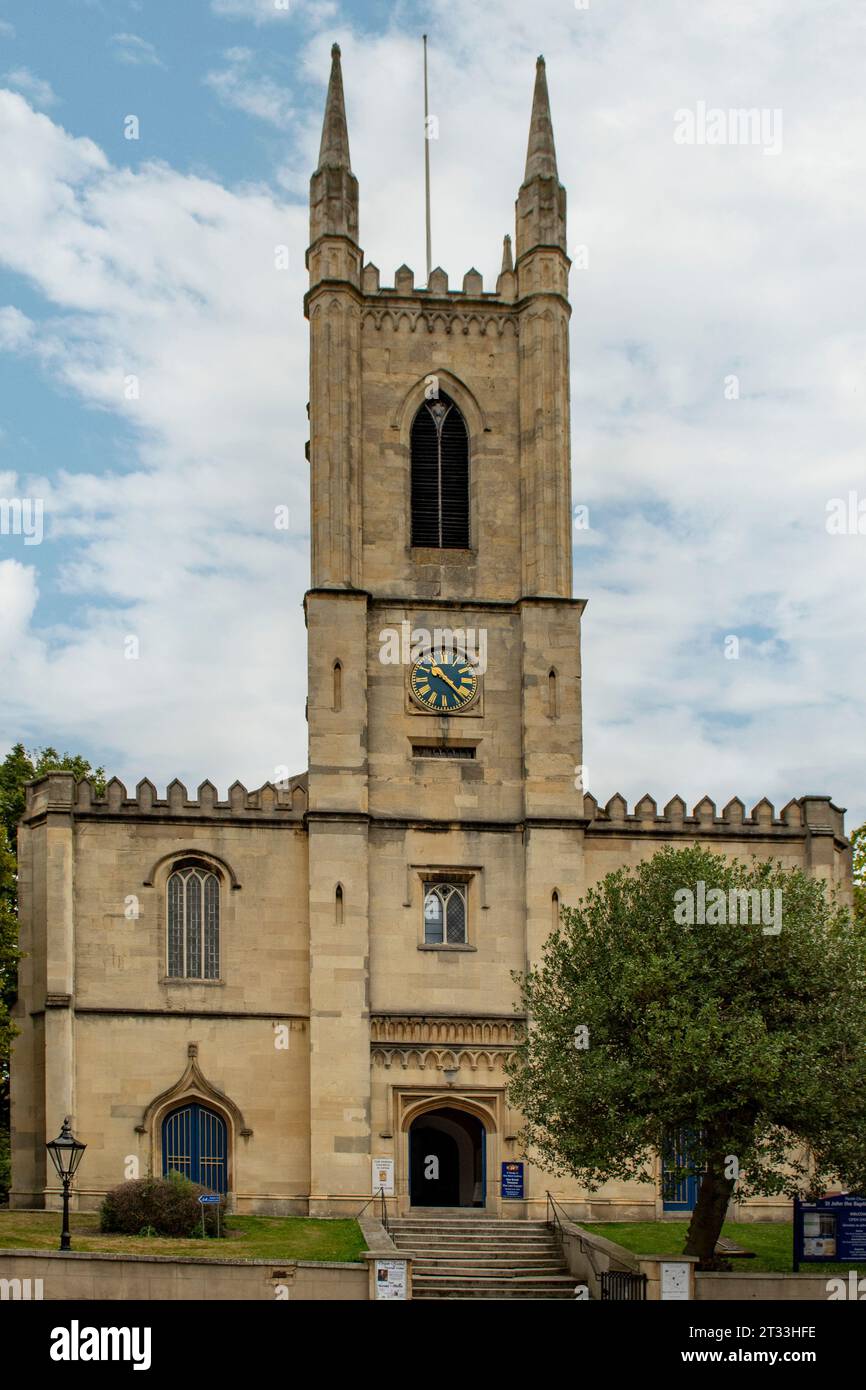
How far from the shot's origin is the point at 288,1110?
4578 cm

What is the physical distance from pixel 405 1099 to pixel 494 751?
29.2 feet

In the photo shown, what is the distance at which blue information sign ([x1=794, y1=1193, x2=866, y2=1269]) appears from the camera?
35.0 metres

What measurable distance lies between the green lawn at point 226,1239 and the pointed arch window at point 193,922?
6264mm

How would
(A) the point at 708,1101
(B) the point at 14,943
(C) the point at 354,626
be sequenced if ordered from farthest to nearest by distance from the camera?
(C) the point at 354,626 < (B) the point at 14,943 < (A) the point at 708,1101

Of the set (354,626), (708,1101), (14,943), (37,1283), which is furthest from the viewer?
(354,626)

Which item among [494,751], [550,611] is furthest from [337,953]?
[550,611]

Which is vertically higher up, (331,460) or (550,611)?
(331,460)

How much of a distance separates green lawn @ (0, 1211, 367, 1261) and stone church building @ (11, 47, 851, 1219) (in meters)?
2.57

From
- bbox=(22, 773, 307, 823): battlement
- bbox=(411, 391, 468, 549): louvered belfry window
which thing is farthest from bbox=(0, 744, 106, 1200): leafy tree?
bbox=(411, 391, 468, 549): louvered belfry window

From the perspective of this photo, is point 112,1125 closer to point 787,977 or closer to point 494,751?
point 494,751

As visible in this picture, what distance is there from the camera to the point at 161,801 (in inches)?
1858

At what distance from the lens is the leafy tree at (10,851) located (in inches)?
1702

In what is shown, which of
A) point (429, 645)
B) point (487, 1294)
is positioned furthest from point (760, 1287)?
point (429, 645)

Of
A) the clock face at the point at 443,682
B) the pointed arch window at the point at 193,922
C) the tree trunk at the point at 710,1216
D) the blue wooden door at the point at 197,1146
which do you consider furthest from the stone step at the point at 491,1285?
the clock face at the point at 443,682
